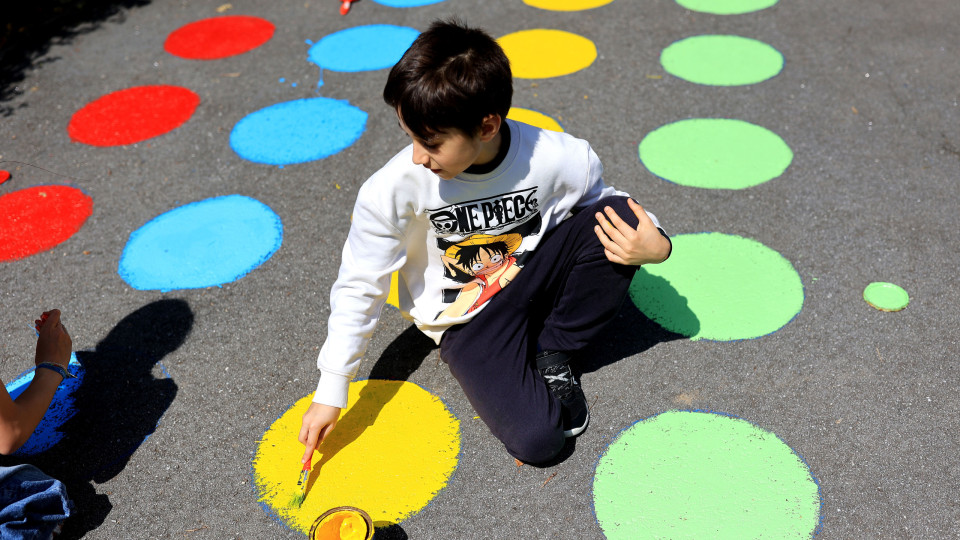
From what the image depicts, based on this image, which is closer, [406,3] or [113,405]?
[113,405]

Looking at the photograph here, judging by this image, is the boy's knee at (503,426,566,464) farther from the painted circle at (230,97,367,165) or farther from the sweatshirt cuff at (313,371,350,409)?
the painted circle at (230,97,367,165)

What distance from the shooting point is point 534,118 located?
2787 mm

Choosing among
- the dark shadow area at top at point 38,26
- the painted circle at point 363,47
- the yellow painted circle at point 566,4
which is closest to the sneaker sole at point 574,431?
the painted circle at point 363,47

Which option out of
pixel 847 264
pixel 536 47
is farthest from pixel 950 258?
pixel 536 47

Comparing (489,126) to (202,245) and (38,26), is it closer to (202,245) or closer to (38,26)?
(202,245)

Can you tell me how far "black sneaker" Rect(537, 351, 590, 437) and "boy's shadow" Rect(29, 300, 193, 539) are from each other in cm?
A: 100

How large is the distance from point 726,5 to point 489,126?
8.85 feet

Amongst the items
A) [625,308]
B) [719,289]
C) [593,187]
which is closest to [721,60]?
[719,289]

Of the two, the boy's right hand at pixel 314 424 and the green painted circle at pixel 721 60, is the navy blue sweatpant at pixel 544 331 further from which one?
the green painted circle at pixel 721 60

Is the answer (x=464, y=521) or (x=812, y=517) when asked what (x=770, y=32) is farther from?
(x=464, y=521)

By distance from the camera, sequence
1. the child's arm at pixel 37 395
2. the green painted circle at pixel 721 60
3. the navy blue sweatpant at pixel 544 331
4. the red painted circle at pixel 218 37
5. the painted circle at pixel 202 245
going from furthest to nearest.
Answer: the red painted circle at pixel 218 37 → the green painted circle at pixel 721 60 → the painted circle at pixel 202 245 → the navy blue sweatpant at pixel 544 331 → the child's arm at pixel 37 395

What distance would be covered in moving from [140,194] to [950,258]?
273cm

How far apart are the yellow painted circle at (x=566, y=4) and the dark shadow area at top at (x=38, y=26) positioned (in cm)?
229

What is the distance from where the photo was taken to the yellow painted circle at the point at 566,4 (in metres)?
3.65
